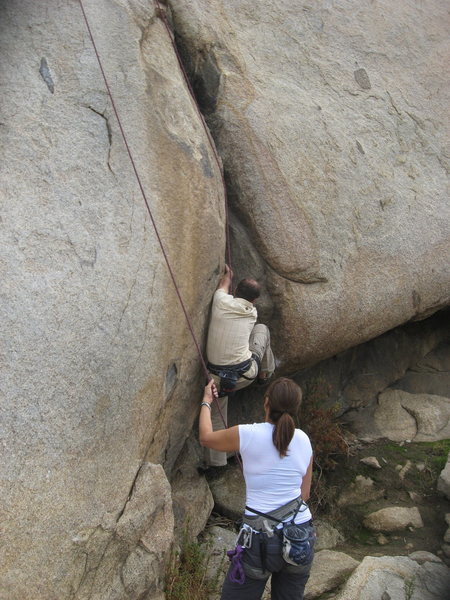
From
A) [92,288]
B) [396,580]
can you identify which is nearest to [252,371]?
[92,288]

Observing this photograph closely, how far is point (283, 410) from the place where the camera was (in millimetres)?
4145

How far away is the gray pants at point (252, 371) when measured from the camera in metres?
6.34

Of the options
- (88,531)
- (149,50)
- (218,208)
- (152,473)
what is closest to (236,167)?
(218,208)

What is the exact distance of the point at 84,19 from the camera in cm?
617

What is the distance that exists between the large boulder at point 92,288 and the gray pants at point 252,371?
363 mm

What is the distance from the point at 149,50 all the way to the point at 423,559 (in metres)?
5.85

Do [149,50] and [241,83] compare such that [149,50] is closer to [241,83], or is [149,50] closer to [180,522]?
[241,83]

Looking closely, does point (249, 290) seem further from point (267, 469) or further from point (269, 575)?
point (269, 575)

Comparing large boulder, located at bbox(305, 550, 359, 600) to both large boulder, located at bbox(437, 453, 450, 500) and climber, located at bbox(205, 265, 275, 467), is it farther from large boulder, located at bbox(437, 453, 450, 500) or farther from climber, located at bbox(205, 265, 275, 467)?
climber, located at bbox(205, 265, 275, 467)

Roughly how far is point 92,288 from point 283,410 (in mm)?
1893

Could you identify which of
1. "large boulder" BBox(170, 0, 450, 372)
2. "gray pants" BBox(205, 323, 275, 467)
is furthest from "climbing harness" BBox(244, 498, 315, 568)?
"large boulder" BBox(170, 0, 450, 372)

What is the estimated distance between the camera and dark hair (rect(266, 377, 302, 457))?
13.4ft

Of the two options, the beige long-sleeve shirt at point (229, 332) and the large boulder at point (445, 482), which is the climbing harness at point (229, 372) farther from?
the large boulder at point (445, 482)

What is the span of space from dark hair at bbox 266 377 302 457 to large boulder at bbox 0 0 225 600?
1.40m
